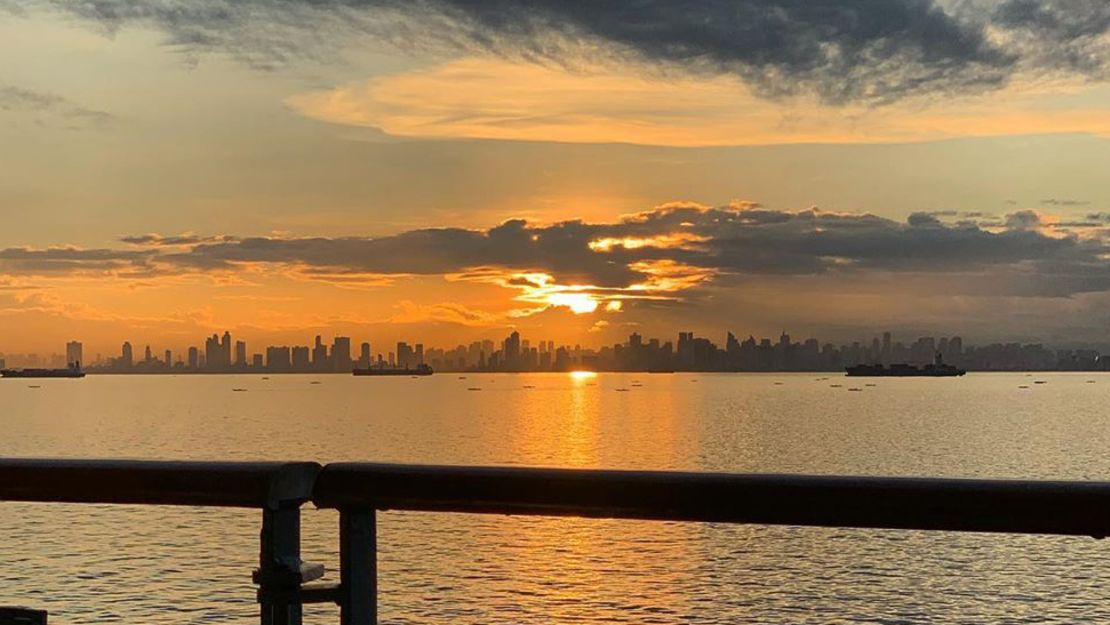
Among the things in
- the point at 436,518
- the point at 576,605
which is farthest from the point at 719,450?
the point at 576,605

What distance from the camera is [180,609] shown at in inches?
1353

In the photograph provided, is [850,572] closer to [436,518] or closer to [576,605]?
[576,605]

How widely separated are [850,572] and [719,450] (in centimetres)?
6827

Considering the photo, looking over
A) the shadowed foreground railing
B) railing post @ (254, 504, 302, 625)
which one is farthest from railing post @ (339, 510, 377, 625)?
railing post @ (254, 504, 302, 625)

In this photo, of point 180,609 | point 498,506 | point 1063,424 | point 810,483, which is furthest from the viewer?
point 1063,424

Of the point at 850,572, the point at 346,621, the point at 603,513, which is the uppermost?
the point at 603,513

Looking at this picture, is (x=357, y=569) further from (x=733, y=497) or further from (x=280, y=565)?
(x=733, y=497)

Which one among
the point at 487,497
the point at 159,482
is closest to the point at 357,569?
the point at 487,497

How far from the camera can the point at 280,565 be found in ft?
12.4

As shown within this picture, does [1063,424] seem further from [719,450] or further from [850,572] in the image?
[850,572]

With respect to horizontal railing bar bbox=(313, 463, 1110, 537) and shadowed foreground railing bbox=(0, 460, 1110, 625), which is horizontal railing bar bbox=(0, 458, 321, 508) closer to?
shadowed foreground railing bbox=(0, 460, 1110, 625)

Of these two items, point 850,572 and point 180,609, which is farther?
point 850,572

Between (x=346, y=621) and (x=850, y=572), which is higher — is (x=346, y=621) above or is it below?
above

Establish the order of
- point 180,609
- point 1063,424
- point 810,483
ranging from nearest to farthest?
point 810,483, point 180,609, point 1063,424
